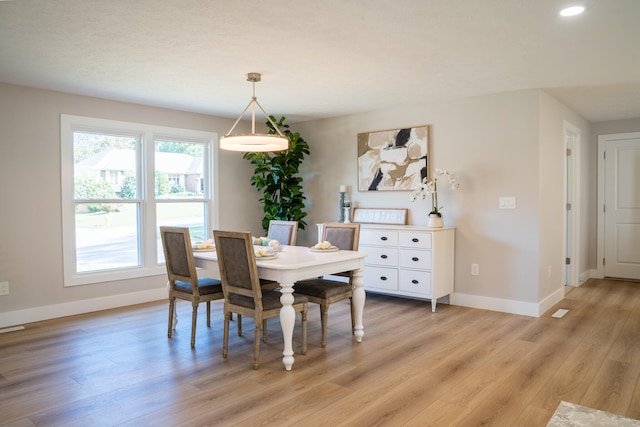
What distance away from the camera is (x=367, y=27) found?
275 cm

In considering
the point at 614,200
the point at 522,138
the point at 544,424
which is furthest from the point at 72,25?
the point at 614,200

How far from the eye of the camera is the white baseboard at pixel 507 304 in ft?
14.5

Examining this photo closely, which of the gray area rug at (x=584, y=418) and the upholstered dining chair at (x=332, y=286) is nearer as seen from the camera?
the gray area rug at (x=584, y=418)

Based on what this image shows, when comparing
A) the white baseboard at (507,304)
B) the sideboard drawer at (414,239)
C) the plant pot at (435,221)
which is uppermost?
the plant pot at (435,221)

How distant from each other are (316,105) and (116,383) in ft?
11.7

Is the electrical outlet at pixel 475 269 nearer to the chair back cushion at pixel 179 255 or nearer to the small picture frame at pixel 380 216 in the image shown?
the small picture frame at pixel 380 216

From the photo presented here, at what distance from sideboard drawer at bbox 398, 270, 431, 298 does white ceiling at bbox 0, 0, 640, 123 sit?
1901 millimetres

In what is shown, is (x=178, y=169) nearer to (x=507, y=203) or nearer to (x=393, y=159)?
(x=393, y=159)

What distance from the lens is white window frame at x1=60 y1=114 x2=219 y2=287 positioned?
4.49 metres

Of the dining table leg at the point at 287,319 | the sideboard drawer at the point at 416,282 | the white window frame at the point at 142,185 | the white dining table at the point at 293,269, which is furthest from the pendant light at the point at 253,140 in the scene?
the sideboard drawer at the point at 416,282

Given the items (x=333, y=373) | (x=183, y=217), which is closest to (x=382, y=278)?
(x=333, y=373)

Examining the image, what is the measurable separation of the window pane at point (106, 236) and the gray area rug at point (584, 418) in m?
4.43

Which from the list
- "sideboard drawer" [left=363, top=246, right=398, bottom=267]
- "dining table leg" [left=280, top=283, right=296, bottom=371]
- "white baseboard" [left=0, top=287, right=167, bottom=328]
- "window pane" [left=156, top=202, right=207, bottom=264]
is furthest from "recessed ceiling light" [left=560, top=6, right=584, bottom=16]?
"white baseboard" [left=0, top=287, right=167, bottom=328]

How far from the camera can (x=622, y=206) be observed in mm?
6250
